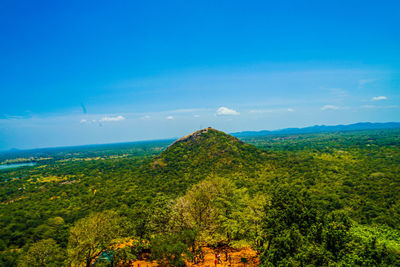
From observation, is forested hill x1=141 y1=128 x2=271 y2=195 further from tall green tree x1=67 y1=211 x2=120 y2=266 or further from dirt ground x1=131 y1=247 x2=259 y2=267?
tall green tree x1=67 y1=211 x2=120 y2=266

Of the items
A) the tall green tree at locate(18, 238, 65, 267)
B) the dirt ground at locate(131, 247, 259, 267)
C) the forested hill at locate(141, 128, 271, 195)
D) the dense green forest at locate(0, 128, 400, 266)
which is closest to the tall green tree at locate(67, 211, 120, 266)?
the dense green forest at locate(0, 128, 400, 266)

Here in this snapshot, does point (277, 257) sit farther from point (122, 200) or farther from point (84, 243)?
point (122, 200)

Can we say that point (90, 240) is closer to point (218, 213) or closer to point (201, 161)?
point (218, 213)

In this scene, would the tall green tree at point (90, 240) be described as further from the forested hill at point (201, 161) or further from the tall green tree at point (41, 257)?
the forested hill at point (201, 161)

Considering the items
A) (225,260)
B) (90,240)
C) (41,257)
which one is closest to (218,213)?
(225,260)

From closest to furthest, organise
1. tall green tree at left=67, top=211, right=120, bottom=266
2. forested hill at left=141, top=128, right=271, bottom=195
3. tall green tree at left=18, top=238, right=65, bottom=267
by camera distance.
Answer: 1. tall green tree at left=67, top=211, right=120, bottom=266
2. tall green tree at left=18, top=238, right=65, bottom=267
3. forested hill at left=141, top=128, right=271, bottom=195

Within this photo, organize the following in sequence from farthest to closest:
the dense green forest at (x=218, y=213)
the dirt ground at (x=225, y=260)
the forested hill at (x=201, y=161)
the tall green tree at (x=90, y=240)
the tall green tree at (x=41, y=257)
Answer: the forested hill at (x=201, y=161)
the dirt ground at (x=225, y=260)
the tall green tree at (x=41, y=257)
the tall green tree at (x=90, y=240)
the dense green forest at (x=218, y=213)

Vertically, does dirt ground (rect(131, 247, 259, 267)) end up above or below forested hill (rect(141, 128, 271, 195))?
below

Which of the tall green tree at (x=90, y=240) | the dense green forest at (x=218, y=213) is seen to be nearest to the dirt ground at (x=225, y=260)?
the dense green forest at (x=218, y=213)
